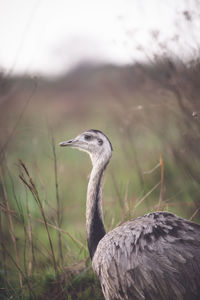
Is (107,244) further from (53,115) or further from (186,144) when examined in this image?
(53,115)

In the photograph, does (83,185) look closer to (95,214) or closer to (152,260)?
(95,214)

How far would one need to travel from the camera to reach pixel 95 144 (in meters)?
2.70

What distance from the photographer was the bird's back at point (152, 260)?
75.9 inches

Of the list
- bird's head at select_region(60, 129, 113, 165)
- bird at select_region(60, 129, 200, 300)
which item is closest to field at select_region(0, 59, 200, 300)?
bird's head at select_region(60, 129, 113, 165)

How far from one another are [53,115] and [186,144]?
1041 centimetres

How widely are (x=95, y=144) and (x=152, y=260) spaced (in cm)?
108

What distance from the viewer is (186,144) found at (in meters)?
3.31

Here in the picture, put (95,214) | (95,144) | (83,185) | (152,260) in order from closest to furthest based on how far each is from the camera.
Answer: (152,260) → (95,214) → (95,144) → (83,185)

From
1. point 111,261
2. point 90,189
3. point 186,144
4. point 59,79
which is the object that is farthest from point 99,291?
point 59,79

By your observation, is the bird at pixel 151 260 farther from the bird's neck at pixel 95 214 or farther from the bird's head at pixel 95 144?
the bird's head at pixel 95 144

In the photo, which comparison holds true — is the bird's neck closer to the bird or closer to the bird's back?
the bird

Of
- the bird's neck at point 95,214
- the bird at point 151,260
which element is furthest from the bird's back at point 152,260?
the bird's neck at point 95,214

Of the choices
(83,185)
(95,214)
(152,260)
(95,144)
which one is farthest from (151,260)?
(83,185)

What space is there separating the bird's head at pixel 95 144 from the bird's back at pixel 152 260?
640 millimetres
